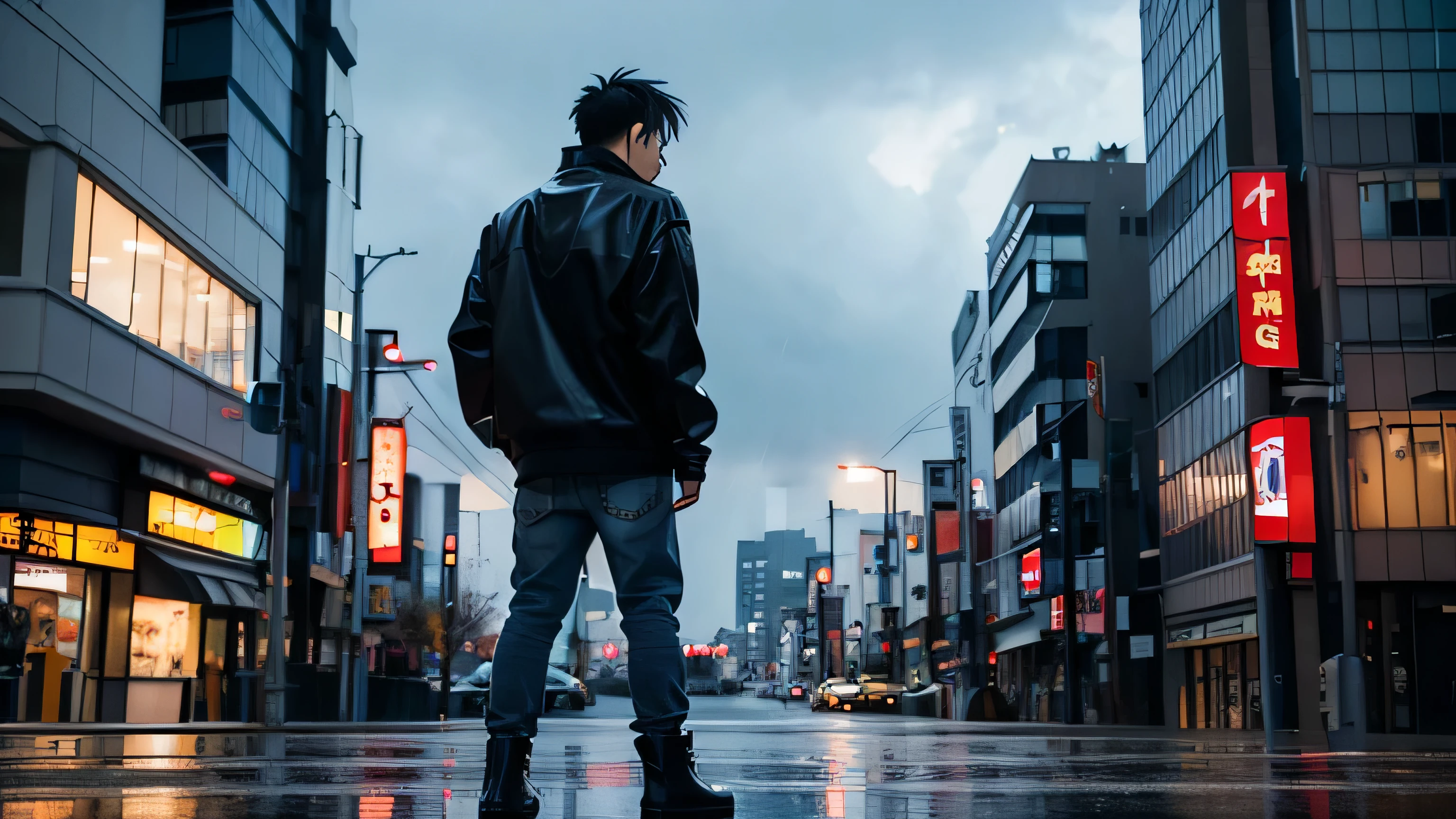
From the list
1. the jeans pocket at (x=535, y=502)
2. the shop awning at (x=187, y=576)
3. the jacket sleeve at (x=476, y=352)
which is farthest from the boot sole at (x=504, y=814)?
the shop awning at (x=187, y=576)

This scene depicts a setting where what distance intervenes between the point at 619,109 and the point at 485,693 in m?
40.3

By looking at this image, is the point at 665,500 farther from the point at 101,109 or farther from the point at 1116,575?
the point at 1116,575

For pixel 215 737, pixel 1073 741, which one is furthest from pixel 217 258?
pixel 1073 741

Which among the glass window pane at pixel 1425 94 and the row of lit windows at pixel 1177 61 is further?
the row of lit windows at pixel 1177 61

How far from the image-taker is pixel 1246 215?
32.6 meters

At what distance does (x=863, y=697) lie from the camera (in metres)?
59.4

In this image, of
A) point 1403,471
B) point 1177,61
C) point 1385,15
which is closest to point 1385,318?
point 1403,471

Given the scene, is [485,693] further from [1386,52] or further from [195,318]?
[1386,52]

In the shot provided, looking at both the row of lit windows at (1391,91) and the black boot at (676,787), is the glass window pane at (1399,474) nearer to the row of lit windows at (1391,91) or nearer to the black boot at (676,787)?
the row of lit windows at (1391,91)

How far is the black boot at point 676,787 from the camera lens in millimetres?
3385

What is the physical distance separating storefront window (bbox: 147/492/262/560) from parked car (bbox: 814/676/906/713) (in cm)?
3457

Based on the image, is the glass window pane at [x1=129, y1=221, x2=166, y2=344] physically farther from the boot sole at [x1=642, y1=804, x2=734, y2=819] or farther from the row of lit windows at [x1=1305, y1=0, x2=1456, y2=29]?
the row of lit windows at [x1=1305, y1=0, x2=1456, y2=29]

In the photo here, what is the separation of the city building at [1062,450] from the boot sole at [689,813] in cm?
3295

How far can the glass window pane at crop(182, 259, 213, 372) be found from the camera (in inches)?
955
